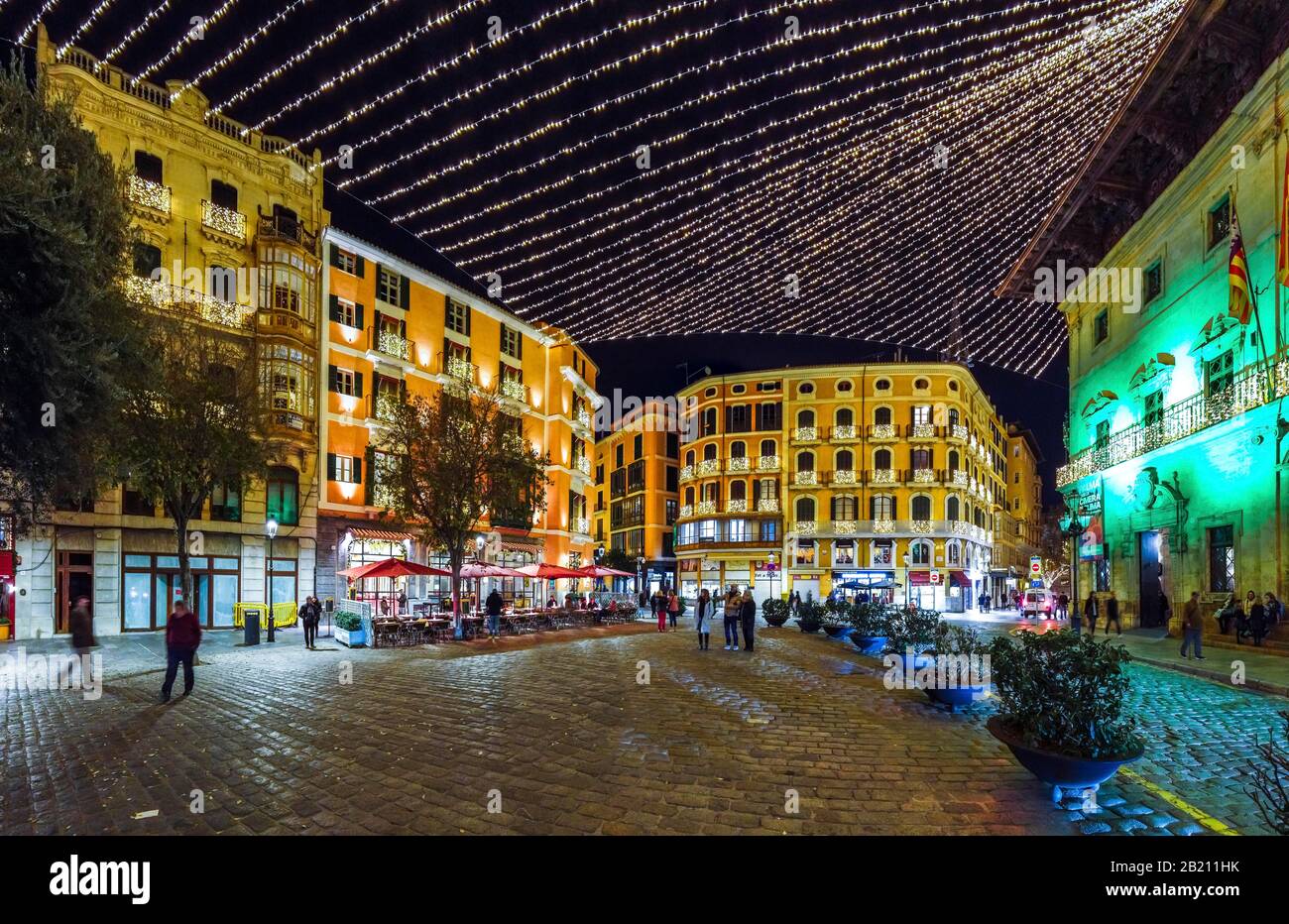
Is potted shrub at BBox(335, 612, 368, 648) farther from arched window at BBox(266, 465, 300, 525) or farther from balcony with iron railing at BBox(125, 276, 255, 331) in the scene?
balcony with iron railing at BBox(125, 276, 255, 331)

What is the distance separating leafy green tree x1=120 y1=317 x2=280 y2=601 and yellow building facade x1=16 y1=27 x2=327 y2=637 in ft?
11.8

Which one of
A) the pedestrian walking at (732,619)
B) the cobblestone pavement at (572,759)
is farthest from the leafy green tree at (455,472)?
the cobblestone pavement at (572,759)

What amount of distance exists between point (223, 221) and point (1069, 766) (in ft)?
102

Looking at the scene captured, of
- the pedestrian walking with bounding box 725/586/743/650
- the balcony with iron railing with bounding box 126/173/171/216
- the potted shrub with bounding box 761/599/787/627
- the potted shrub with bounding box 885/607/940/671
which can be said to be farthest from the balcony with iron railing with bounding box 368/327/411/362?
the potted shrub with bounding box 885/607/940/671

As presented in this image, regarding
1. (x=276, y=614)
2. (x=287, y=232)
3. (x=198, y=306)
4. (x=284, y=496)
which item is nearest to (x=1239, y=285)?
(x=276, y=614)

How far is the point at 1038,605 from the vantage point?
46.7 m

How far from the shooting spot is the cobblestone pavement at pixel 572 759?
223 inches

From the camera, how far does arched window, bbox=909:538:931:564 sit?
167ft

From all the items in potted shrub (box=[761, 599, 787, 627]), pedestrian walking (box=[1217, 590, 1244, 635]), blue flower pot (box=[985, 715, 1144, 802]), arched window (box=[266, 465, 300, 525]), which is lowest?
potted shrub (box=[761, 599, 787, 627])

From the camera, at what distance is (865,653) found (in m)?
17.9

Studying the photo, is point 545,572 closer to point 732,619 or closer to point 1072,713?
point 732,619

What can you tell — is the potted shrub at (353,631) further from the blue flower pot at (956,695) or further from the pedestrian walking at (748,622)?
the blue flower pot at (956,695)

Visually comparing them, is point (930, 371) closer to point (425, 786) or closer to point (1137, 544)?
point (1137, 544)
